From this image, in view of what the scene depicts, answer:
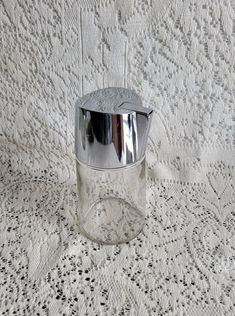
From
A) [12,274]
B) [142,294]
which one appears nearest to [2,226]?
[12,274]

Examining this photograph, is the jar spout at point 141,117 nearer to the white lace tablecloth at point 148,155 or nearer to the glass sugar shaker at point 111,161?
the glass sugar shaker at point 111,161

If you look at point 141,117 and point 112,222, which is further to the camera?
point 112,222

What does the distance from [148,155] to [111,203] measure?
0.29ft

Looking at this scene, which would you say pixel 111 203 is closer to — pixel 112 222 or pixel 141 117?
pixel 112 222

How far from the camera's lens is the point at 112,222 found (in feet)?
1.81

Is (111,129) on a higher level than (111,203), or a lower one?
higher

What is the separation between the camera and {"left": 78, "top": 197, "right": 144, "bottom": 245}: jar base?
1.72 feet

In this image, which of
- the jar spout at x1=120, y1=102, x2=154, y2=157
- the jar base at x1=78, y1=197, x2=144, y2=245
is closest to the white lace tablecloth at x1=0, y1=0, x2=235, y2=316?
the jar base at x1=78, y1=197, x2=144, y2=245

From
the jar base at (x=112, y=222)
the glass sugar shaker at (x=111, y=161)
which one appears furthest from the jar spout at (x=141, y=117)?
the jar base at (x=112, y=222)

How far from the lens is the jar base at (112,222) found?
1.72 feet

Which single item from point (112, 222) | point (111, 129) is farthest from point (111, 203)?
point (111, 129)

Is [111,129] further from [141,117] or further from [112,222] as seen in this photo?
[112,222]

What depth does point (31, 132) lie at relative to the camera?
24.7 inches

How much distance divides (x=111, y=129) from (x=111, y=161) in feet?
0.12
